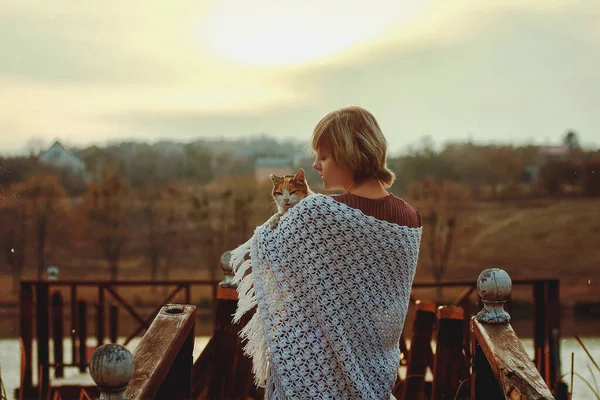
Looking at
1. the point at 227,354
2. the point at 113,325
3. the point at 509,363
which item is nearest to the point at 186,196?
the point at 113,325

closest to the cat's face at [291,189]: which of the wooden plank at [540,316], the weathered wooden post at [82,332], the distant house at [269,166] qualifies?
the wooden plank at [540,316]

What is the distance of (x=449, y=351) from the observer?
3.29m

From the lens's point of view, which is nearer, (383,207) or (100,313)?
(383,207)

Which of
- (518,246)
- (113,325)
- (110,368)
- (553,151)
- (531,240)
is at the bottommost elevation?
(518,246)

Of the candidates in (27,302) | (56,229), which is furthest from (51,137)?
(27,302)

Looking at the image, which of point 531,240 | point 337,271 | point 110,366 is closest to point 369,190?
point 337,271

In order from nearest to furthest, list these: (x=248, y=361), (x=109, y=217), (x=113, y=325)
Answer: (x=248, y=361), (x=113, y=325), (x=109, y=217)

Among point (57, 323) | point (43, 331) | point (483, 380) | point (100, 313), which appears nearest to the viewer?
point (483, 380)

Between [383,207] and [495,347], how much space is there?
552 millimetres

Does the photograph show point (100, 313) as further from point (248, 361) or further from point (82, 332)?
point (248, 361)

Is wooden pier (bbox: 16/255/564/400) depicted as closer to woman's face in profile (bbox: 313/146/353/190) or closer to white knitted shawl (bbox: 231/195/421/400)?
white knitted shawl (bbox: 231/195/421/400)

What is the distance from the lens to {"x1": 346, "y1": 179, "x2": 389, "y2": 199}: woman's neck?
220 centimetres

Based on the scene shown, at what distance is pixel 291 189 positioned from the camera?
9.25ft

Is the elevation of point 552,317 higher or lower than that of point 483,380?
lower
